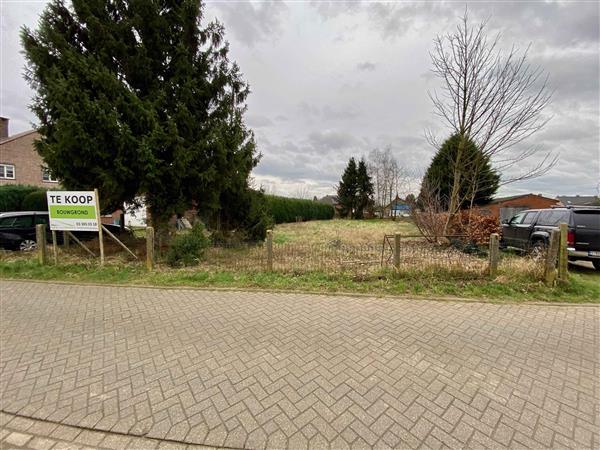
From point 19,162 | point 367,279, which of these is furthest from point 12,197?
point 367,279

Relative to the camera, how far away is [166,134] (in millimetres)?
7930

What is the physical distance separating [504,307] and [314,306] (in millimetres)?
3416

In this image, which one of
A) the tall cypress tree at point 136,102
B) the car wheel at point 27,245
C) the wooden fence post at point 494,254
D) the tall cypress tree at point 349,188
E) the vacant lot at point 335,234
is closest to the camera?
the wooden fence post at point 494,254

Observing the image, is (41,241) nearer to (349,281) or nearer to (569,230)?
(349,281)

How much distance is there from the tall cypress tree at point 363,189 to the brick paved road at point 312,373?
1437 inches

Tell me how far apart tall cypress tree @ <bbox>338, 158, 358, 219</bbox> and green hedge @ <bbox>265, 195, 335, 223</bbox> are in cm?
261

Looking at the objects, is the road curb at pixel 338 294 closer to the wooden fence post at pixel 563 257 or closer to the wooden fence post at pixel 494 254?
the wooden fence post at pixel 563 257

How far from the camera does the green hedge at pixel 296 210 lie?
26.8 m

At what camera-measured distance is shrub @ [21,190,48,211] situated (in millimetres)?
15320

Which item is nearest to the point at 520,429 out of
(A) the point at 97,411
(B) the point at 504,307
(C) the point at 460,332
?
(C) the point at 460,332

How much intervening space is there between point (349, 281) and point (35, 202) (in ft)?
61.8

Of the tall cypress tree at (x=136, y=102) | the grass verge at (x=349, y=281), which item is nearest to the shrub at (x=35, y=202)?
the tall cypress tree at (x=136, y=102)

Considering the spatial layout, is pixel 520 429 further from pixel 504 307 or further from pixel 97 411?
pixel 97 411

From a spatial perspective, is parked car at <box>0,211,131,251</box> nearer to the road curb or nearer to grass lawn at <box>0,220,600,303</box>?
grass lawn at <box>0,220,600,303</box>
